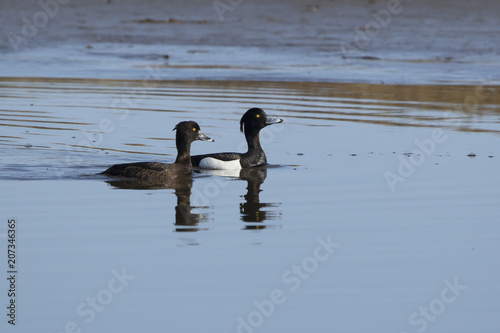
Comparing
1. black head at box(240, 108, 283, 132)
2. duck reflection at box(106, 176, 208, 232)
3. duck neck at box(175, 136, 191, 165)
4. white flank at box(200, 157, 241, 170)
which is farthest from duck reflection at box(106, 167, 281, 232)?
black head at box(240, 108, 283, 132)

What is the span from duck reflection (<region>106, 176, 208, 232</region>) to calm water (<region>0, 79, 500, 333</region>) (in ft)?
0.12

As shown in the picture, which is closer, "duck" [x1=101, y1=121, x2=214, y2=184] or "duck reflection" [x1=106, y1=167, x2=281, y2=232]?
"duck reflection" [x1=106, y1=167, x2=281, y2=232]

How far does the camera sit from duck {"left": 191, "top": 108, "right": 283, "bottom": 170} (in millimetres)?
12438

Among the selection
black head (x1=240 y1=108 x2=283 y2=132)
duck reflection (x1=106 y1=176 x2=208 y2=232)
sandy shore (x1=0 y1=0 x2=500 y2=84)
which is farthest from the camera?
sandy shore (x1=0 y1=0 x2=500 y2=84)

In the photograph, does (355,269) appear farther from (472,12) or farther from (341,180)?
(472,12)

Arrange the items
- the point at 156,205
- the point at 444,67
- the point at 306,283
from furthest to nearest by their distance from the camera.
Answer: the point at 444,67
the point at 156,205
the point at 306,283

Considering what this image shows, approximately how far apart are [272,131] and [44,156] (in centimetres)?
420

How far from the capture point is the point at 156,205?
9.55m

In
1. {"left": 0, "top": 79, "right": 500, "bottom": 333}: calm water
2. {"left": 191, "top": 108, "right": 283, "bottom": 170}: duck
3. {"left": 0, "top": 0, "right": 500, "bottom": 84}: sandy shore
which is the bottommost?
{"left": 0, "top": 79, "right": 500, "bottom": 333}: calm water

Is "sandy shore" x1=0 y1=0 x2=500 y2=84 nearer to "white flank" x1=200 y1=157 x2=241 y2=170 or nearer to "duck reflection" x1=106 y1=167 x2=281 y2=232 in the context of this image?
"white flank" x1=200 y1=157 x2=241 y2=170

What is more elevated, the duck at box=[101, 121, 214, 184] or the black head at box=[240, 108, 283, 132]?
the black head at box=[240, 108, 283, 132]

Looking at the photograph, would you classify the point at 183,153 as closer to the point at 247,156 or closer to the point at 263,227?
the point at 247,156

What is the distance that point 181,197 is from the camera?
10.2 meters

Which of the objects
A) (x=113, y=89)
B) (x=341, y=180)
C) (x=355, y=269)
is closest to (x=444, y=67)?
(x=113, y=89)
